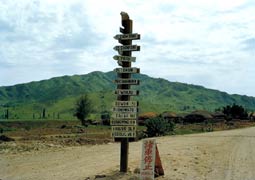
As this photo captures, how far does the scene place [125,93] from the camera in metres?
13.0

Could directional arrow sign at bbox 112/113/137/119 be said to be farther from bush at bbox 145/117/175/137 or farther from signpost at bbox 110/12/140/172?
bush at bbox 145/117/175/137

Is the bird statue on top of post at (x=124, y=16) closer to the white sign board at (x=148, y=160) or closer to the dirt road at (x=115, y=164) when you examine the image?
the white sign board at (x=148, y=160)

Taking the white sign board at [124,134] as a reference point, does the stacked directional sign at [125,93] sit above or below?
above

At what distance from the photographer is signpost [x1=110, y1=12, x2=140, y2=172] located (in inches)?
503

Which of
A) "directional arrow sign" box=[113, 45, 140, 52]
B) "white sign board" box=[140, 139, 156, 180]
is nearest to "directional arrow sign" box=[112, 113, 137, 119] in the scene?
"white sign board" box=[140, 139, 156, 180]

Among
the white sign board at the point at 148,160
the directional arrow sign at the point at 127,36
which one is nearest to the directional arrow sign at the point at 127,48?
the directional arrow sign at the point at 127,36

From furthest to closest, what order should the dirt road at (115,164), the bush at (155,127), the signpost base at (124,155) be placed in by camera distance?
the bush at (155,127), the dirt road at (115,164), the signpost base at (124,155)

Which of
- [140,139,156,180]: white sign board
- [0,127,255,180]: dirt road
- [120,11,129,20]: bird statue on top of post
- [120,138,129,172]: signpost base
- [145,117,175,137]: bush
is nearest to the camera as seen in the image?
[140,139,156,180]: white sign board

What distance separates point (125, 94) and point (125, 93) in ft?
0.10

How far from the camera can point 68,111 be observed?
552 ft

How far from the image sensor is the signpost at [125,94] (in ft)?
41.9

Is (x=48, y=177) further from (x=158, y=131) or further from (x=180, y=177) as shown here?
(x=158, y=131)

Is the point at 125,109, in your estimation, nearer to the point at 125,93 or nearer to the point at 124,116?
the point at 124,116

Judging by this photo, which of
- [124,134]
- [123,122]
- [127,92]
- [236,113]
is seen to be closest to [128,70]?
[127,92]
